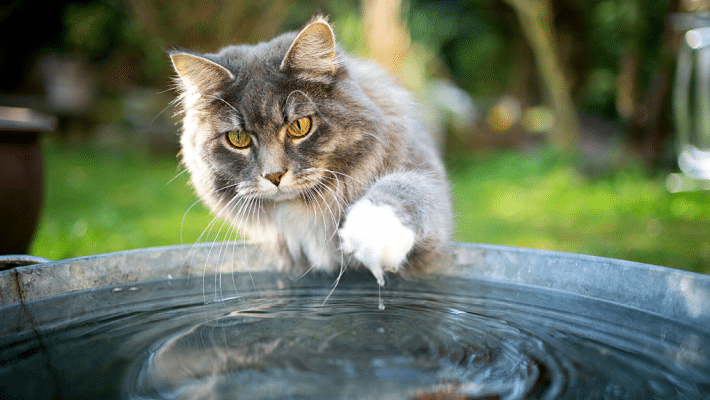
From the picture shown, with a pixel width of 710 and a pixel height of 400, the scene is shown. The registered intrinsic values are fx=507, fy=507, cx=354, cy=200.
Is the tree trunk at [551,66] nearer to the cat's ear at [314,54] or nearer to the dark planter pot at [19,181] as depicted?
the cat's ear at [314,54]

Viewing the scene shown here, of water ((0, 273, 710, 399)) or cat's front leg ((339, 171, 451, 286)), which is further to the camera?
cat's front leg ((339, 171, 451, 286))

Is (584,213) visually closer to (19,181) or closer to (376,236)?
(376,236)

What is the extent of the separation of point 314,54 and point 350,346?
1.01 m

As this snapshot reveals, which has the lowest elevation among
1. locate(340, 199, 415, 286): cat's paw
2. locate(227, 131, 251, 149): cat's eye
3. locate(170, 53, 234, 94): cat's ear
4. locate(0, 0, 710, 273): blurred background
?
locate(340, 199, 415, 286): cat's paw

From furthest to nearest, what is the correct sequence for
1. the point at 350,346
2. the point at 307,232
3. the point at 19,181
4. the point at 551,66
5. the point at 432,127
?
the point at 551,66 < the point at 432,127 < the point at 19,181 < the point at 307,232 < the point at 350,346

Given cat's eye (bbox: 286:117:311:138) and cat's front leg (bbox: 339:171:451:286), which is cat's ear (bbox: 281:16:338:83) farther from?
cat's front leg (bbox: 339:171:451:286)

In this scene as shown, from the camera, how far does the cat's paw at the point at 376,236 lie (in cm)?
136

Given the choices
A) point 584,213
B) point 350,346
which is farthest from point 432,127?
point 350,346

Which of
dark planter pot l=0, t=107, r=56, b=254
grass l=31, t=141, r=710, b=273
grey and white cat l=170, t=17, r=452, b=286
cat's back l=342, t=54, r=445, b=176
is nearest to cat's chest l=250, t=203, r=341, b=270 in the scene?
grey and white cat l=170, t=17, r=452, b=286

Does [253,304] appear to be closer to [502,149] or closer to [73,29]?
[502,149]

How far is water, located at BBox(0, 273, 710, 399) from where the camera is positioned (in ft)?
3.42

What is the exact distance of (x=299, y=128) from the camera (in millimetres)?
1722

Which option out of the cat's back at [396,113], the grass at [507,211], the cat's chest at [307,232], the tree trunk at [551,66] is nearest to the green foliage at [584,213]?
the grass at [507,211]

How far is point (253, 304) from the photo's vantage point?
1545mm
